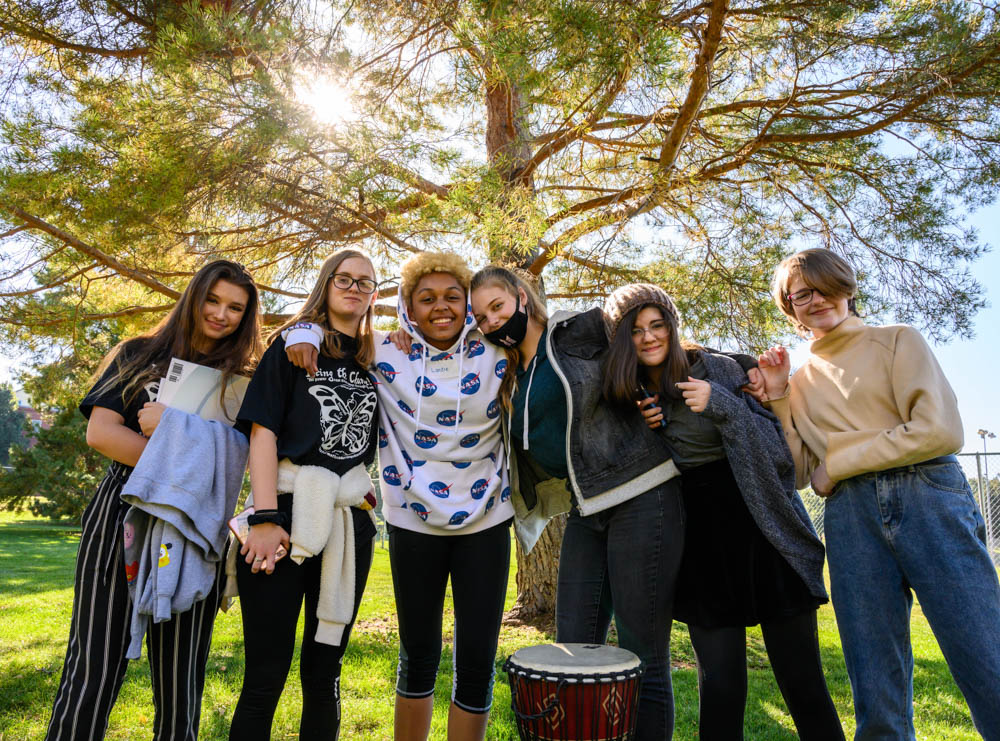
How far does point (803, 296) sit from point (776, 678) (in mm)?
1227

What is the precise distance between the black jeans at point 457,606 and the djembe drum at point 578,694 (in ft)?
0.99

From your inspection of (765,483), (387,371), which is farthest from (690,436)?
(387,371)

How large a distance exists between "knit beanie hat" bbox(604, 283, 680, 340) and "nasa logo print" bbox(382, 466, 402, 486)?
2.91ft

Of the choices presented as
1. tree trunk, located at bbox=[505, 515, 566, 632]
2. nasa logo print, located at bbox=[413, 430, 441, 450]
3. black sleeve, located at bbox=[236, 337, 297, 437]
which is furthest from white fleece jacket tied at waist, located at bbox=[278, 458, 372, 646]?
tree trunk, located at bbox=[505, 515, 566, 632]

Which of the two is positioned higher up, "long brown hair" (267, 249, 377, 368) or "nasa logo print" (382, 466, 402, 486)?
"long brown hair" (267, 249, 377, 368)

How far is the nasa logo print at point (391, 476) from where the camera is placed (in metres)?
2.31

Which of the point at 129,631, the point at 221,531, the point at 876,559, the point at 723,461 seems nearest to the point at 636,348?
the point at 723,461

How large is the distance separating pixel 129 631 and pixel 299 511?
624 millimetres

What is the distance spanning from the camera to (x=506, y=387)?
2428mm

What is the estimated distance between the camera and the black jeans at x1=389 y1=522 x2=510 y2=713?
7.32 ft

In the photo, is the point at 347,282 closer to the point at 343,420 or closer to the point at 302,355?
the point at 302,355

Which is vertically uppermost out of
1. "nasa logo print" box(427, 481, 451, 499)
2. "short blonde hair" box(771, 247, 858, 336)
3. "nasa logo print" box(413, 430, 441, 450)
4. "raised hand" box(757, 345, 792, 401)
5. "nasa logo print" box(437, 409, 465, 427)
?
"short blonde hair" box(771, 247, 858, 336)

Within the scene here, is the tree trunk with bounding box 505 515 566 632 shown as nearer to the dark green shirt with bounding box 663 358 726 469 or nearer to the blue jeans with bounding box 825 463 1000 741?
the dark green shirt with bounding box 663 358 726 469

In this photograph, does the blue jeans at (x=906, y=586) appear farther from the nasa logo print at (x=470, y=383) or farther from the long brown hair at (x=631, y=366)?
the nasa logo print at (x=470, y=383)
